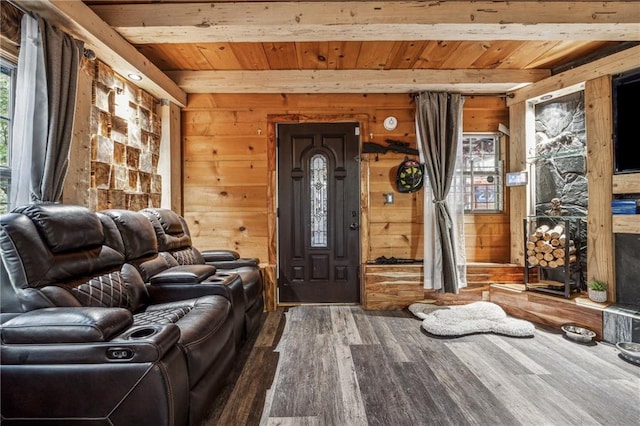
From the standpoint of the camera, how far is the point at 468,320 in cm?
328

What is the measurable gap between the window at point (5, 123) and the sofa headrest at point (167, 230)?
2.98 ft

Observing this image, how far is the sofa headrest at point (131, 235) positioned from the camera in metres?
2.30

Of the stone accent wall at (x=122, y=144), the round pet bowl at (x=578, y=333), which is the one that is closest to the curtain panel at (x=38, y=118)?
the stone accent wall at (x=122, y=144)

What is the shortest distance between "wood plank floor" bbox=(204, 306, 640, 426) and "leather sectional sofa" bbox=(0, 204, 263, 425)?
0.40 m

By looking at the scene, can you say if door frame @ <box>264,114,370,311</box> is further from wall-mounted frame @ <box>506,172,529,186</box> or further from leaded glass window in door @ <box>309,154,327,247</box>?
wall-mounted frame @ <box>506,172,529,186</box>

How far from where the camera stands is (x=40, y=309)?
156cm

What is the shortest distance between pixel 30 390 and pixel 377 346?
7.37ft

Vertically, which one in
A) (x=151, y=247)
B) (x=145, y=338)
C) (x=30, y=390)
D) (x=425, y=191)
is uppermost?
(x=425, y=191)

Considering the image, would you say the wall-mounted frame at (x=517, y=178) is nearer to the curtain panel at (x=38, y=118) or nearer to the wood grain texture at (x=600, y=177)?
the wood grain texture at (x=600, y=177)

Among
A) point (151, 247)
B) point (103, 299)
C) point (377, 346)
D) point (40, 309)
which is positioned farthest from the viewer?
point (377, 346)

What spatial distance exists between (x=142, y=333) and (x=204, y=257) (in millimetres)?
1976

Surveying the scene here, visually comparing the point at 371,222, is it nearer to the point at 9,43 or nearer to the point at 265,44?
the point at 265,44

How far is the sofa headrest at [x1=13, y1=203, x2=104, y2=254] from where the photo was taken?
173cm

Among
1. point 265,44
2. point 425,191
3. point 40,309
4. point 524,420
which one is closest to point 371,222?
point 425,191
